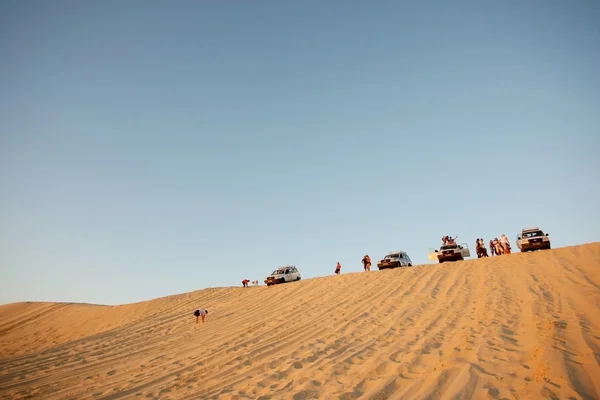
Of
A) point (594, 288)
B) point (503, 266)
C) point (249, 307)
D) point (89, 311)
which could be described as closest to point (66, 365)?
point (249, 307)

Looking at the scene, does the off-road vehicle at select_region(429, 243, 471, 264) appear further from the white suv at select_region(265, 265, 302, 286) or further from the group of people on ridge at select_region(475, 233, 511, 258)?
the white suv at select_region(265, 265, 302, 286)

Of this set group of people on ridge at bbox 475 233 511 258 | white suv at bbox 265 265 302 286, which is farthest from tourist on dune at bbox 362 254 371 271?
group of people on ridge at bbox 475 233 511 258

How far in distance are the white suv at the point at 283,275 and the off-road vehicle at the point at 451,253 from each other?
9.33 m

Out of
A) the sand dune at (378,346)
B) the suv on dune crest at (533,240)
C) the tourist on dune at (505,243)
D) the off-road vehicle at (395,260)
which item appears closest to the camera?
the sand dune at (378,346)

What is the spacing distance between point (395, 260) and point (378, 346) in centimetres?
1594

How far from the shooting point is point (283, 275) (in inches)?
931

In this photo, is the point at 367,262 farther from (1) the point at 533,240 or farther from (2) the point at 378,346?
(2) the point at 378,346

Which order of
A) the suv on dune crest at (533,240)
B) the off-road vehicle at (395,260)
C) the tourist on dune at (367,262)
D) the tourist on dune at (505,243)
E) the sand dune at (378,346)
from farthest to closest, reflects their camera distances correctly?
1. the tourist on dune at (367,262)
2. the off-road vehicle at (395,260)
3. the tourist on dune at (505,243)
4. the suv on dune crest at (533,240)
5. the sand dune at (378,346)

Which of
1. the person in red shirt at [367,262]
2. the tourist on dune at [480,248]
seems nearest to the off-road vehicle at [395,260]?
the person in red shirt at [367,262]

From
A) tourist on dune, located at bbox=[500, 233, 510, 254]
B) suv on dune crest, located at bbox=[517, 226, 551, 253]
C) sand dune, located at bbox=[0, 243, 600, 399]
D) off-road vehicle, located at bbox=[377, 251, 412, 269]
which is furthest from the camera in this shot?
off-road vehicle, located at bbox=[377, 251, 412, 269]

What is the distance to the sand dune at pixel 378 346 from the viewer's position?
597cm

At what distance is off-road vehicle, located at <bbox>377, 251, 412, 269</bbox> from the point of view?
76.1 feet

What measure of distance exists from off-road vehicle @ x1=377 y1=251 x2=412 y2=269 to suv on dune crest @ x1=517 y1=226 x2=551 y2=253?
6.97 m

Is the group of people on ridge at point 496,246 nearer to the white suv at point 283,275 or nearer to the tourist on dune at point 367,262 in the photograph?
the tourist on dune at point 367,262
